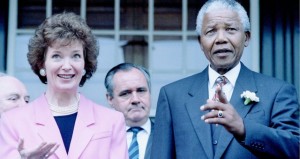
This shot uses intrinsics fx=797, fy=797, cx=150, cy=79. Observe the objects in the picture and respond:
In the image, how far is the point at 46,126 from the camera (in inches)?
159

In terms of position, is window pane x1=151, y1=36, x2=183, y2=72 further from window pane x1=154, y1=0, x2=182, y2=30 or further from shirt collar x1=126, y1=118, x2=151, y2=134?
shirt collar x1=126, y1=118, x2=151, y2=134

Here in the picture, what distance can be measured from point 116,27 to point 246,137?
2843mm

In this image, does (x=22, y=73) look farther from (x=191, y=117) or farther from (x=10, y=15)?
(x=191, y=117)

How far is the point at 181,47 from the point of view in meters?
6.34

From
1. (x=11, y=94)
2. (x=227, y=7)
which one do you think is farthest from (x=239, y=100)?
(x=11, y=94)

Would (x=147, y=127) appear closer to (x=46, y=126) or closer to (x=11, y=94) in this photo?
(x=11, y=94)

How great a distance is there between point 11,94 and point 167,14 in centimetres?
199

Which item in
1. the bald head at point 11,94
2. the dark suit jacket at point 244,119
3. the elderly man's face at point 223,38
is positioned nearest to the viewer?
the dark suit jacket at point 244,119

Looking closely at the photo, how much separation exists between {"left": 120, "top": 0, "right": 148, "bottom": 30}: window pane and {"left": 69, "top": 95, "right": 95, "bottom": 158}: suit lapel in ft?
7.31

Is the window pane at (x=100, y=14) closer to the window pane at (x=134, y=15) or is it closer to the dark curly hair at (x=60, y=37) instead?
the window pane at (x=134, y=15)

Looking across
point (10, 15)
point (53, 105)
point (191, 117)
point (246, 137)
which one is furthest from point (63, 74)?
point (10, 15)

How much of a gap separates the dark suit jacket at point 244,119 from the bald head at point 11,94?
1.03m

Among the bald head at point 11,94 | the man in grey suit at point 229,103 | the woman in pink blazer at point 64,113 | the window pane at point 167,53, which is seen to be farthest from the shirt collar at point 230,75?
the window pane at point 167,53

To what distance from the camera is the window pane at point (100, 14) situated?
20.8 ft
